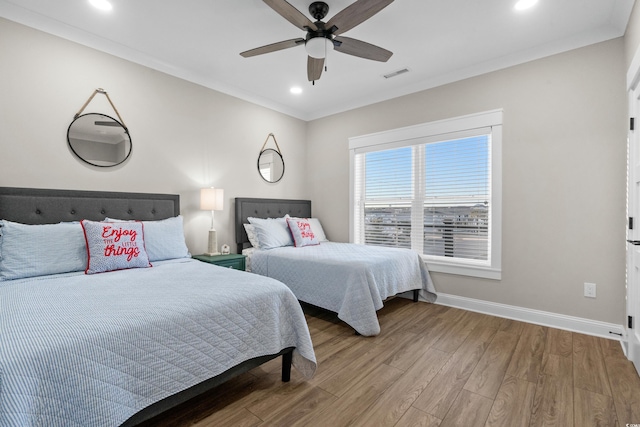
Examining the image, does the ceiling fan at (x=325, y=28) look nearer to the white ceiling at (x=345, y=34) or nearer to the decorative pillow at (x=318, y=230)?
the white ceiling at (x=345, y=34)

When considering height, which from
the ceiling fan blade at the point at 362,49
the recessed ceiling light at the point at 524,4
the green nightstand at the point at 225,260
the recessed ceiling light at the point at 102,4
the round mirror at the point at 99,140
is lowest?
the green nightstand at the point at 225,260

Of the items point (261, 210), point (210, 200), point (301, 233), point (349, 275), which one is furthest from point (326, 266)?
point (261, 210)

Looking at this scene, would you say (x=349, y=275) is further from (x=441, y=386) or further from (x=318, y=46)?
(x=318, y=46)

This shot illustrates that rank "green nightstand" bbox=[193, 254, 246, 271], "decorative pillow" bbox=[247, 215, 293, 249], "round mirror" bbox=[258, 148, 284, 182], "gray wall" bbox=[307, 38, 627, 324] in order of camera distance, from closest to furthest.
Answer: "gray wall" bbox=[307, 38, 627, 324], "green nightstand" bbox=[193, 254, 246, 271], "decorative pillow" bbox=[247, 215, 293, 249], "round mirror" bbox=[258, 148, 284, 182]

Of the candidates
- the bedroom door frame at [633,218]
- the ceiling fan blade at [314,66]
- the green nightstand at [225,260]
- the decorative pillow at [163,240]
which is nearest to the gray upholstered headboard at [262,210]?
the green nightstand at [225,260]

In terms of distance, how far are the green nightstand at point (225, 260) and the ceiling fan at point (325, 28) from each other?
6.59ft

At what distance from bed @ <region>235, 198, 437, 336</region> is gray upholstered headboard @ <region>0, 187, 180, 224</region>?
103 cm

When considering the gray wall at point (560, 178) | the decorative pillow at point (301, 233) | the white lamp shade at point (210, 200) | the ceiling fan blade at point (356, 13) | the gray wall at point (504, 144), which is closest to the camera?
the ceiling fan blade at point (356, 13)

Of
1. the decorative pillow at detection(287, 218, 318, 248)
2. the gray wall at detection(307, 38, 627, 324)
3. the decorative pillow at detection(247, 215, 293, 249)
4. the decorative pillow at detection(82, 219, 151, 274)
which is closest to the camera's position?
the decorative pillow at detection(82, 219, 151, 274)

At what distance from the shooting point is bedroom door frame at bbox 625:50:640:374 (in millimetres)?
2072

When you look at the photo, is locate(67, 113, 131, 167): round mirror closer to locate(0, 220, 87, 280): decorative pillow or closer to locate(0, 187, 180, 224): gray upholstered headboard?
locate(0, 187, 180, 224): gray upholstered headboard

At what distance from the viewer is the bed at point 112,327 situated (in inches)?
42.3

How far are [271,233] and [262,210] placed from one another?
553 millimetres

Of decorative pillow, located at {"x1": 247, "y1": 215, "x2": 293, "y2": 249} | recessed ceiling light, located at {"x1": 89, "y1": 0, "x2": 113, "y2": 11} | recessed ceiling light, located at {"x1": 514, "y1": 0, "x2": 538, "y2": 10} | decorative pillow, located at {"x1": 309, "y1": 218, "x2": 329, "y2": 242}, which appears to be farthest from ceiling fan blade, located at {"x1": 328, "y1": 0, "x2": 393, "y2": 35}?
decorative pillow, located at {"x1": 309, "y1": 218, "x2": 329, "y2": 242}
